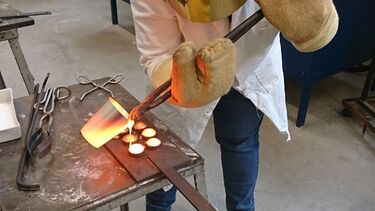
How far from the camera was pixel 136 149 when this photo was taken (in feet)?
2.74

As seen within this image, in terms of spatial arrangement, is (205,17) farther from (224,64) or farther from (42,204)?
(42,204)

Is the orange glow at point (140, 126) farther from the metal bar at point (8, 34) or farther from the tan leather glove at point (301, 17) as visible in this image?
the metal bar at point (8, 34)

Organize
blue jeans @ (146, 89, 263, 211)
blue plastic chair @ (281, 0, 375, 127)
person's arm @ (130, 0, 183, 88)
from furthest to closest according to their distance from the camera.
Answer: blue plastic chair @ (281, 0, 375, 127), blue jeans @ (146, 89, 263, 211), person's arm @ (130, 0, 183, 88)

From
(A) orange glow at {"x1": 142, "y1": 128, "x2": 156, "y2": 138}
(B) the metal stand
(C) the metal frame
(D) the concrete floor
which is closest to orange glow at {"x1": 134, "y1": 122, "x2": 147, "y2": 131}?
(A) orange glow at {"x1": 142, "y1": 128, "x2": 156, "y2": 138}

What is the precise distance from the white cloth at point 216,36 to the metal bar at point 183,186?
222mm

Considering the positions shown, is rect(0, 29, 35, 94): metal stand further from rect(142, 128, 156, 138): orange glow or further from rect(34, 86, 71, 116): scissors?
→ rect(142, 128, 156, 138): orange glow

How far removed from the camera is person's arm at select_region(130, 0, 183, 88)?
94 centimetres

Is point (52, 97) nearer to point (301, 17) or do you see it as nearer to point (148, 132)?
point (148, 132)

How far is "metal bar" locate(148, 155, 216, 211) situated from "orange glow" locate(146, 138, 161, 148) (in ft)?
0.10

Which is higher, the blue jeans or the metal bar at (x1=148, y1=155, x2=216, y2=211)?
the metal bar at (x1=148, y1=155, x2=216, y2=211)

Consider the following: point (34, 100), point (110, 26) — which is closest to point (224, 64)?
point (34, 100)

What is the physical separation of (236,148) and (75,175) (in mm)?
499

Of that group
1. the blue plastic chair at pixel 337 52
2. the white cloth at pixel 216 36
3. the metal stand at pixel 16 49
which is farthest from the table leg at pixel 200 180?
the blue plastic chair at pixel 337 52

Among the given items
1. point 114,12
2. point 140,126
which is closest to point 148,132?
point 140,126
